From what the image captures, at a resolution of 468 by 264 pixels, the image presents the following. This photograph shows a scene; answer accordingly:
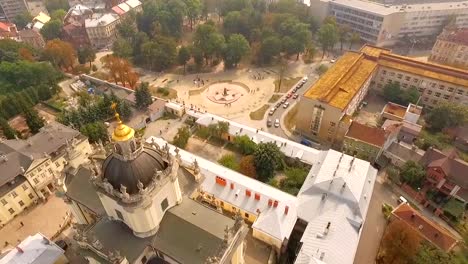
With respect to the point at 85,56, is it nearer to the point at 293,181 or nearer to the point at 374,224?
the point at 293,181

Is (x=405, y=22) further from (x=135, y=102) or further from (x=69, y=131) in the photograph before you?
(x=69, y=131)

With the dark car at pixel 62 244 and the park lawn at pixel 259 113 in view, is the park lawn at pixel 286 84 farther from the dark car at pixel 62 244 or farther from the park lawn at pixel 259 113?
the dark car at pixel 62 244

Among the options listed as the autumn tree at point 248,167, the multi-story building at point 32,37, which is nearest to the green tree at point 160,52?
the multi-story building at point 32,37

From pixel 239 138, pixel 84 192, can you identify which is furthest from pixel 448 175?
pixel 84 192

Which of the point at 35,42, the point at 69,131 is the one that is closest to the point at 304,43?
the point at 69,131

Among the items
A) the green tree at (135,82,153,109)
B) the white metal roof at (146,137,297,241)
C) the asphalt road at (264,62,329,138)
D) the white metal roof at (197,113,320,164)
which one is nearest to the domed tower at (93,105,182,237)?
the white metal roof at (146,137,297,241)
